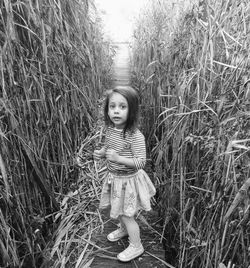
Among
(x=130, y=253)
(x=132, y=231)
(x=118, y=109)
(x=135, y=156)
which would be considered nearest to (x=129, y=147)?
(x=135, y=156)

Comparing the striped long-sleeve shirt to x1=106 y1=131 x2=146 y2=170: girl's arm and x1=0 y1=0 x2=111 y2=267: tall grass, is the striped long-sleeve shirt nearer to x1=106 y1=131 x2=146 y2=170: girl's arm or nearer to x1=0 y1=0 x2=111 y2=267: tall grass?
x1=106 y1=131 x2=146 y2=170: girl's arm

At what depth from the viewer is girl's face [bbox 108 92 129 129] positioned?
62.9 inches

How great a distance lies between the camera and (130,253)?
Answer: 1655 mm

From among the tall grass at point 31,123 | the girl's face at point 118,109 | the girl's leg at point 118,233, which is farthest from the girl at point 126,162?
the tall grass at point 31,123

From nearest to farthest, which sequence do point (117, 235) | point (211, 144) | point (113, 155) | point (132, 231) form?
1. point (211, 144)
2. point (113, 155)
3. point (132, 231)
4. point (117, 235)

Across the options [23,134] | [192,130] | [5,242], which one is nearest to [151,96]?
[192,130]

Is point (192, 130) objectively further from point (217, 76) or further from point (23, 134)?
point (23, 134)

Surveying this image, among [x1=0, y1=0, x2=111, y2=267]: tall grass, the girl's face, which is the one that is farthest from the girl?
[x1=0, y1=0, x2=111, y2=267]: tall grass

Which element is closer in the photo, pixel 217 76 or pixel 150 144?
pixel 217 76

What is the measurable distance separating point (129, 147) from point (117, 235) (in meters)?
0.55

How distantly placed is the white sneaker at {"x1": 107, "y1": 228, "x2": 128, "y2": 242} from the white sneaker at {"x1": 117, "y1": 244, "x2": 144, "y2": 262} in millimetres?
142

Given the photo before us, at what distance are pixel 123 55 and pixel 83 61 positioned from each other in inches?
294

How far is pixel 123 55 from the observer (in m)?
9.93

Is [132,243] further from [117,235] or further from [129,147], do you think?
[129,147]
